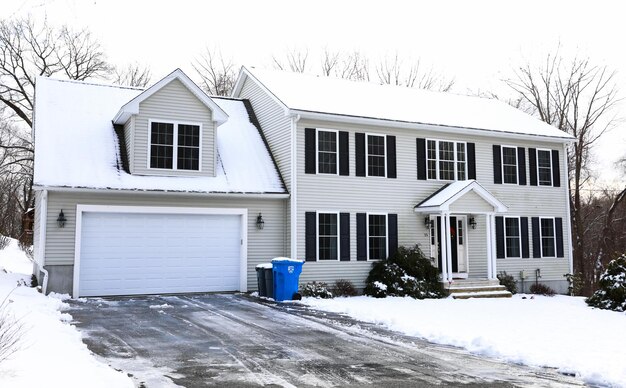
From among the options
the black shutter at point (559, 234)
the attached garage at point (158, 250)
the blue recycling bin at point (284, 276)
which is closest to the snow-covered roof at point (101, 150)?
the attached garage at point (158, 250)

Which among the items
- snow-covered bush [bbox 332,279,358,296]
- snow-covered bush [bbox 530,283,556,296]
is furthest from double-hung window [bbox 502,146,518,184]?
snow-covered bush [bbox 332,279,358,296]

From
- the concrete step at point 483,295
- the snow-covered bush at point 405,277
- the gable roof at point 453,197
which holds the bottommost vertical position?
the concrete step at point 483,295

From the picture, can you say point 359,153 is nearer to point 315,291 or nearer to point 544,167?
point 315,291

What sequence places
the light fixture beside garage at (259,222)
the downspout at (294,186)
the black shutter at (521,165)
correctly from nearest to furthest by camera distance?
1. the downspout at (294,186)
2. the light fixture beside garage at (259,222)
3. the black shutter at (521,165)

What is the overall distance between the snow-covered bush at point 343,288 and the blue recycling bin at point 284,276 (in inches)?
92.4

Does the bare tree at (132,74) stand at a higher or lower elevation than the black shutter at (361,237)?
higher

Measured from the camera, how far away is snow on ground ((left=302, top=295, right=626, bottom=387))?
26.9 feet

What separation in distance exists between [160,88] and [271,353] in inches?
404

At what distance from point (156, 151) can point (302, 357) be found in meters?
9.70

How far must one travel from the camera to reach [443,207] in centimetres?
1725

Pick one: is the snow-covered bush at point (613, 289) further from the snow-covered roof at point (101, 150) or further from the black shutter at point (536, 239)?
the snow-covered roof at point (101, 150)

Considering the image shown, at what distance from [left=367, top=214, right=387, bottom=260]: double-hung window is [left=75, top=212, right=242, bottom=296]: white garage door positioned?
165 inches

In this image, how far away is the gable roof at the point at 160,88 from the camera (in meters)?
15.6

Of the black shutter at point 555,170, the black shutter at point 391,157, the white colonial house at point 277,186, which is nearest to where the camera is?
the white colonial house at point 277,186
